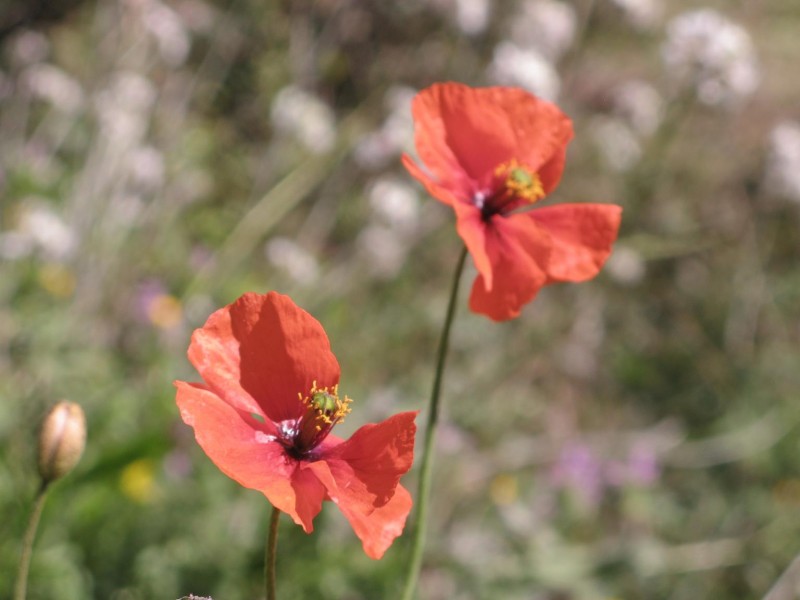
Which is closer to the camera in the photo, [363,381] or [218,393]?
[218,393]

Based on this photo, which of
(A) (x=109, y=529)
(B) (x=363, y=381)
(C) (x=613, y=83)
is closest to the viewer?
(A) (x=109, y=529)

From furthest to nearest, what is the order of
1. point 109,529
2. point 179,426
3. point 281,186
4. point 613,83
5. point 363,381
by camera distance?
point 613,83 → point 363,381 → point 281,186 → point 179,426 → point 109,529

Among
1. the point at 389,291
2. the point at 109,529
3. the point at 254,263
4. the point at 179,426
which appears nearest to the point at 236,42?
the point at 254,263

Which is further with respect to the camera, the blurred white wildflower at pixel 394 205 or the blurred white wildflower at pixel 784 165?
the blurred white wildflower at pixel 784 165

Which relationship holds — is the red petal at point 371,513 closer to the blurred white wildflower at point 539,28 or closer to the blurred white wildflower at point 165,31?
the blurred white wildflower at point 165,31

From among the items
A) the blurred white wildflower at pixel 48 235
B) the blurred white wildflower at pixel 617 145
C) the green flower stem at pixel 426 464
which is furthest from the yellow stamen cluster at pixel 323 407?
the blurred white wildflower at pixel 617 145

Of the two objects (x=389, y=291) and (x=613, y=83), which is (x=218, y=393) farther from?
(x=613, y=83)

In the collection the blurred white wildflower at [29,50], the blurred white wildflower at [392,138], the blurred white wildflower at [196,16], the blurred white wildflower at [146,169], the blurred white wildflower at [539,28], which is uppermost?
the blurred white wildflower at [196,16]
